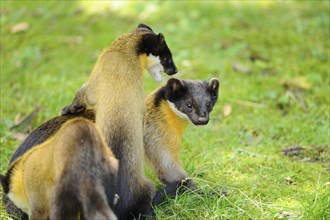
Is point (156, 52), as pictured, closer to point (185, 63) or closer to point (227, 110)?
point (227, 110)

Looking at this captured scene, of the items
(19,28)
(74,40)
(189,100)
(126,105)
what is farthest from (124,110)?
(19,28)

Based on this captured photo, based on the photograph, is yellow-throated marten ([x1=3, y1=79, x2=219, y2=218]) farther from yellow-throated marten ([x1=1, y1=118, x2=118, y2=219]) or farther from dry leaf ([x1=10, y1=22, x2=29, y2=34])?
dry leaf ([x1=10, y1=22, x2=29, y2=34])

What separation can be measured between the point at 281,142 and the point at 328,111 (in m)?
1.06

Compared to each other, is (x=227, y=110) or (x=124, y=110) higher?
(x=124, y=110)

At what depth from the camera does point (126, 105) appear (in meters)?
5.74

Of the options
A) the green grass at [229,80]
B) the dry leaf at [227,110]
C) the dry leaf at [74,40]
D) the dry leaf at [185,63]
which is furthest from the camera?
the dry leaf at [74,40]

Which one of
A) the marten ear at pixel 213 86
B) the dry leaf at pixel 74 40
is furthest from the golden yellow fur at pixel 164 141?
the dry leaf at pixel 74 40

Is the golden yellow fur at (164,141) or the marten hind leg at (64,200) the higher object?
the marten hind leg at (64,200)

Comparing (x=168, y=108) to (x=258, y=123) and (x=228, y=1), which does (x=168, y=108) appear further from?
(x=228, y=1)

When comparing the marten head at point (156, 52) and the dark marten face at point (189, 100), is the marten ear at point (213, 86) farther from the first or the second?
the marten head at point (156, 52)

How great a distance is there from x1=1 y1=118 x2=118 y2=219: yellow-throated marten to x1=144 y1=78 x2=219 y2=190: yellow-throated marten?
5.00 ft

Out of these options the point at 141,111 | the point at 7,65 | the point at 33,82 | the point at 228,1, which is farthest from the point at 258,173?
the point at 228,1

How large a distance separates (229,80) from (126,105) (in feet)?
13.1

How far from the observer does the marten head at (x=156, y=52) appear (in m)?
6.17
